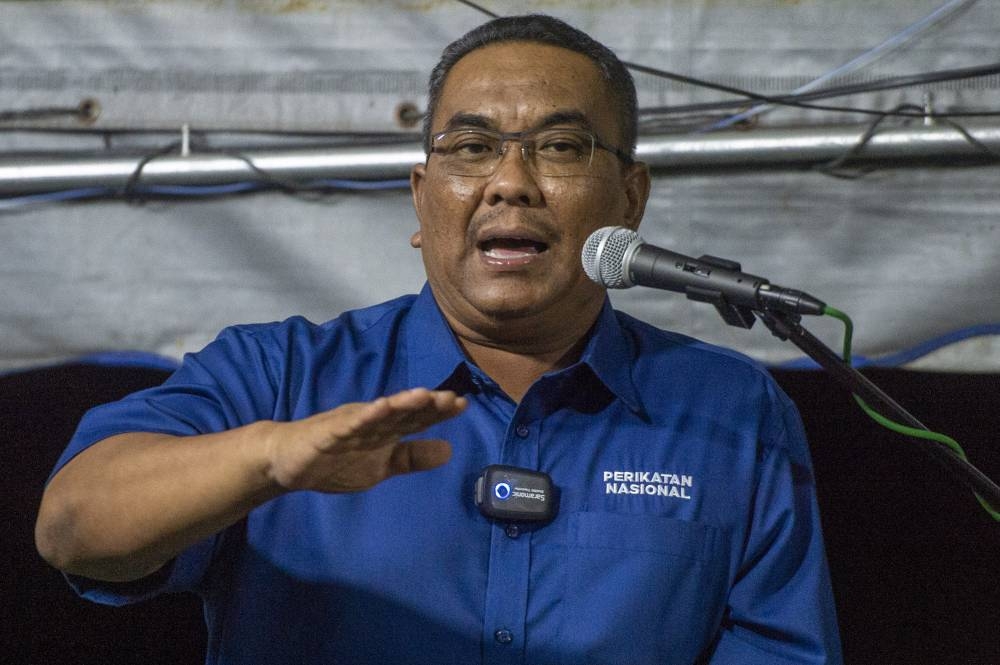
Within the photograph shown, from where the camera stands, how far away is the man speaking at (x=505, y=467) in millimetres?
1820

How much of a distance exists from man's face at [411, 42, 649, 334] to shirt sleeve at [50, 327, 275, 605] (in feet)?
1.26

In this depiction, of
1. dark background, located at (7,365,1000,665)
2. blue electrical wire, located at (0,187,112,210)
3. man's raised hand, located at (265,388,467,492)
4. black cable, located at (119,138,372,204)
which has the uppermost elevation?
black cable, located at (119,138,372,204)

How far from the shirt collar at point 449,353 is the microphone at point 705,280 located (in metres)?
0.49

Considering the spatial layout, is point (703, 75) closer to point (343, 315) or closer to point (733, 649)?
point (343, 315)

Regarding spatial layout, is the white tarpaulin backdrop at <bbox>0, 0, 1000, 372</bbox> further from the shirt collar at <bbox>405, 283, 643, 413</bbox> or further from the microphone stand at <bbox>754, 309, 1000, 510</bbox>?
the microphone stand at <bbox>754, 309, 1000, 510</bbox>

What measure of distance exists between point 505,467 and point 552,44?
82 cm

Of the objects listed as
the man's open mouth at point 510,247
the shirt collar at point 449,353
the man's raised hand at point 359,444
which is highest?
the man's open mouth at point 510,247

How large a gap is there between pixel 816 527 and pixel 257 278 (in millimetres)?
1273

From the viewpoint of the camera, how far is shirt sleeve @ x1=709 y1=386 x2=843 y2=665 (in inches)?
77.2

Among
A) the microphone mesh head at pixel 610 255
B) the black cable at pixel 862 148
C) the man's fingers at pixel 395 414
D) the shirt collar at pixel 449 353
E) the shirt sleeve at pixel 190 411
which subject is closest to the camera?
the man's fingers at pixel 395 414

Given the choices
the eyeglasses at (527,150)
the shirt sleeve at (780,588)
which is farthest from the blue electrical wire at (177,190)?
the shirt sleeve at (780,588)

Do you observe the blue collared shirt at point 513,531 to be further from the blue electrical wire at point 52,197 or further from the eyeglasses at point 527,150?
the blue electrical wire at point 52,197

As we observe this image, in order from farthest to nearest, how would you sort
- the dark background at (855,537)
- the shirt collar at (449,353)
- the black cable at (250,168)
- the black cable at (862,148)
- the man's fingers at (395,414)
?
the dark background at (855,537)
the black cable at (250,168)
the black cable at (862,148)
the shirt collar at (449,353)
the man's fingers at (395,414)

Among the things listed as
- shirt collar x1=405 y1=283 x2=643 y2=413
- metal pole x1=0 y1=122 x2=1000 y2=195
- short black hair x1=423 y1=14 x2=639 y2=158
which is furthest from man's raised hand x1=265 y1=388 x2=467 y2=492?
metal pole x1=0 y1=122 x2=1000 y2=195
